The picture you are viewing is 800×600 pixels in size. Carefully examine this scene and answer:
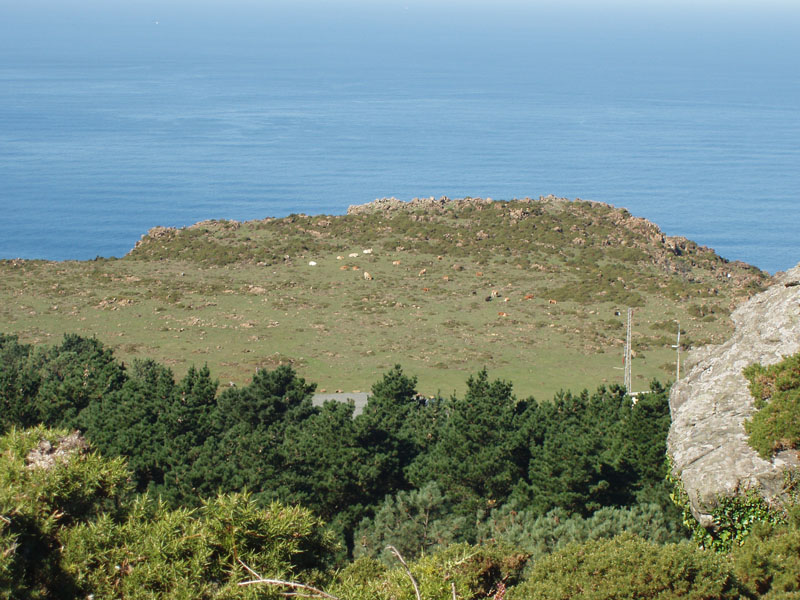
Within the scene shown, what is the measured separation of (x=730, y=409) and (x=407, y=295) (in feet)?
109

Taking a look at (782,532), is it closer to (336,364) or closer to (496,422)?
(496,422)

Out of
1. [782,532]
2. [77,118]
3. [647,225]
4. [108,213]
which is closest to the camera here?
[782,532]

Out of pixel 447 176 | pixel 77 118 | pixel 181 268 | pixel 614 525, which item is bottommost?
pixel 614 525

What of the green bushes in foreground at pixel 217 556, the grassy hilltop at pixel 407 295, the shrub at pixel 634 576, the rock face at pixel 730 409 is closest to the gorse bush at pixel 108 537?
the green bushes in foreground at pixel 217 556

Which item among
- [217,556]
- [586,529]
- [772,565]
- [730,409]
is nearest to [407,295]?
[586,529]

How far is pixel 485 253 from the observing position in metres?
51.5

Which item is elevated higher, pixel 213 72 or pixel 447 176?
pixel 213 72

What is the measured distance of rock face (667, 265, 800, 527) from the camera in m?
11.0

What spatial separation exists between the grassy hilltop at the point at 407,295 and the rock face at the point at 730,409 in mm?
19066

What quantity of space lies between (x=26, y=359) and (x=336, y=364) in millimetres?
11438

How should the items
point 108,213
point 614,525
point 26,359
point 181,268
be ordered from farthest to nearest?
point 108,213 → point 181,268 → point 26,359 → point 614,525

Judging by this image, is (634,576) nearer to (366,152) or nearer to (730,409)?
(730,409)

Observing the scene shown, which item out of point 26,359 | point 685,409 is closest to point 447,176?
point 26,359

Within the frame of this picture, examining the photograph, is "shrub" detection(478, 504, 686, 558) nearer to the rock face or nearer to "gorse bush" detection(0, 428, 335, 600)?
the rock face
